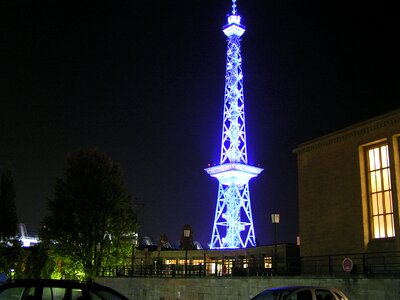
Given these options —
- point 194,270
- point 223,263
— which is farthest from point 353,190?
point 194,270

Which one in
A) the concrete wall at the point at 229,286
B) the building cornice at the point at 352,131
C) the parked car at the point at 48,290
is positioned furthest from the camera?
the building cornice at the point at 352,131

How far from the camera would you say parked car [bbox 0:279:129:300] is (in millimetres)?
11742

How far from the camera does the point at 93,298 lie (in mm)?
12008

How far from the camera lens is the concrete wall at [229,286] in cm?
2036

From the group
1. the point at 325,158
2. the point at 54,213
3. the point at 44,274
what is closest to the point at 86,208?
the point at 54,213

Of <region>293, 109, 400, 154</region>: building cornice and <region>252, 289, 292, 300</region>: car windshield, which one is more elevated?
<region>293, 109, 400, 154</region>: building cornice

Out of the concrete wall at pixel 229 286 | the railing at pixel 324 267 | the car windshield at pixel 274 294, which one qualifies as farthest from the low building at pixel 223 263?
the car windshield at pixel 274 294

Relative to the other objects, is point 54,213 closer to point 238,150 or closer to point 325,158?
point 325,158

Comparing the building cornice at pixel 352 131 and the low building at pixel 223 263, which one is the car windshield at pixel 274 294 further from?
the building cornice at pixel 352 131

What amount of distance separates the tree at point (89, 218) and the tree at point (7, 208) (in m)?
6.64

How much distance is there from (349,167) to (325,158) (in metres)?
2.46

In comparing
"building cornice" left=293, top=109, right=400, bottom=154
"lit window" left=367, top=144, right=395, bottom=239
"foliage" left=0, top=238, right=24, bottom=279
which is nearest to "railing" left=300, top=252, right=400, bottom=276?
"lit window" left=367, top=144, right=395, bottom=239

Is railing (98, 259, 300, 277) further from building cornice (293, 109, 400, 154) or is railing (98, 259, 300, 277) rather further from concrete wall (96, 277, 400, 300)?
building cornice (293, 109, 400, 154)

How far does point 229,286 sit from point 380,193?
409 inches
